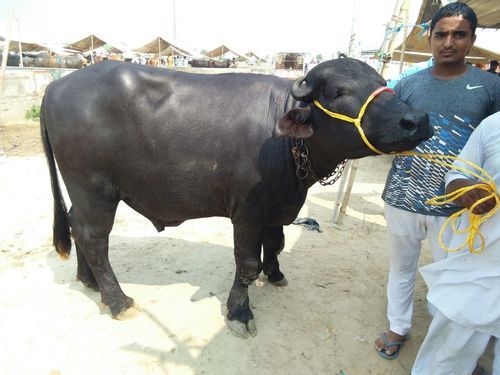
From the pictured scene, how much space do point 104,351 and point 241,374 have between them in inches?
39.9

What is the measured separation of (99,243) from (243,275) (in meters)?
1.20

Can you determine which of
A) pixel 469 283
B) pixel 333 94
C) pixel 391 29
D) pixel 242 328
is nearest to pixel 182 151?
pixel 333 94

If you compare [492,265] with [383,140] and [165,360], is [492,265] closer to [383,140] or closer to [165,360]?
[383,140]

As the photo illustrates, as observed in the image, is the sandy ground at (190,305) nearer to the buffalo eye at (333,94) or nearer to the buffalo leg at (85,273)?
the buffalo leg at (85,273)

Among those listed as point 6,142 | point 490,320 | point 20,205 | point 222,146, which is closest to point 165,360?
point 222,146

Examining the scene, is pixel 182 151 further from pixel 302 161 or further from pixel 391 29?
pixel 391 29

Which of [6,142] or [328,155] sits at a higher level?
[328,155]

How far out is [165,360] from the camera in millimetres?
2516

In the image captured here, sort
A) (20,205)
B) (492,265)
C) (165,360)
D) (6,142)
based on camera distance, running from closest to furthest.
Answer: (492,265)
(165,360)
(20,205)
(6,142)

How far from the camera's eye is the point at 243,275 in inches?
111

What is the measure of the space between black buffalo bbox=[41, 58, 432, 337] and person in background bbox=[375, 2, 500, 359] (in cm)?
52

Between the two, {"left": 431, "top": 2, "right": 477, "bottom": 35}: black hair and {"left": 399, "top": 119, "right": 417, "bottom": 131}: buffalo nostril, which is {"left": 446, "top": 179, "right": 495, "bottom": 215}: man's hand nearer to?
{"left": 399, "top": 119, "right": 417, "bottom": 131}: buffalo nostril

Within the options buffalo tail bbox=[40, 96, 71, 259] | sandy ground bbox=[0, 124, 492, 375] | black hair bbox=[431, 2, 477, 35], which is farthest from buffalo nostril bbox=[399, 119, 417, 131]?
buffalo tail bbox=[40, 96, 71, 259]

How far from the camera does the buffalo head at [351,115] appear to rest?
1.86 meters
